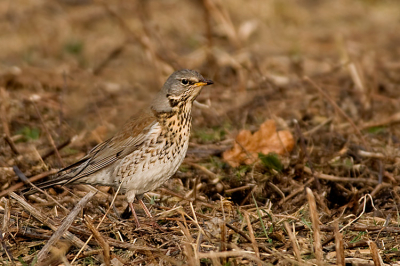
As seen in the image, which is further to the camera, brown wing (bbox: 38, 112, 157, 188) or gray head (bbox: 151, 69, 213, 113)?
gray head (bbox: 151, 69, 213, 113)

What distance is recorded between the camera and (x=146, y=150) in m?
5.26

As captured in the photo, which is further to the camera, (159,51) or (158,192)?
(159,51)

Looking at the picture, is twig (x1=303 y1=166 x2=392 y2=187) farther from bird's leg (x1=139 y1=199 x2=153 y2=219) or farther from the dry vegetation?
bird's leg (x1=139 y1=199 x2=153 y2=219)

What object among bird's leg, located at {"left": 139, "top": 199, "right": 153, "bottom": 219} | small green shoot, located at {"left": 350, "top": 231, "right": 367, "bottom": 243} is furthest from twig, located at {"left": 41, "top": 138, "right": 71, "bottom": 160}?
small green shoot, located at {"left": 350, "top": 231, "right": 367, "bottom": 243}

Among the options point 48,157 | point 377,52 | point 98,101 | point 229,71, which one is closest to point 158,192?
point 48,157

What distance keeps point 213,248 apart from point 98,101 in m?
5.12

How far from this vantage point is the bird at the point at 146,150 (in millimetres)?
5203

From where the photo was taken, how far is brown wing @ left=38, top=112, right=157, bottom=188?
17.4 ft

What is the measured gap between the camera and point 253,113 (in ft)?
25.9

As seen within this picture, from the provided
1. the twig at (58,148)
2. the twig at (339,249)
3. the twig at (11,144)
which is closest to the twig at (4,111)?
the twig at (11,144)

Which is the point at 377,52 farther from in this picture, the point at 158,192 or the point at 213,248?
the point at 213,248

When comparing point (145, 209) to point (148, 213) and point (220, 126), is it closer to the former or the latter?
point (148, 213)

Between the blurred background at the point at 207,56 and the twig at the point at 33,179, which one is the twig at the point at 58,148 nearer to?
the twig at the point at 33,179

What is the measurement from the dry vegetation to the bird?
247 millimetres
